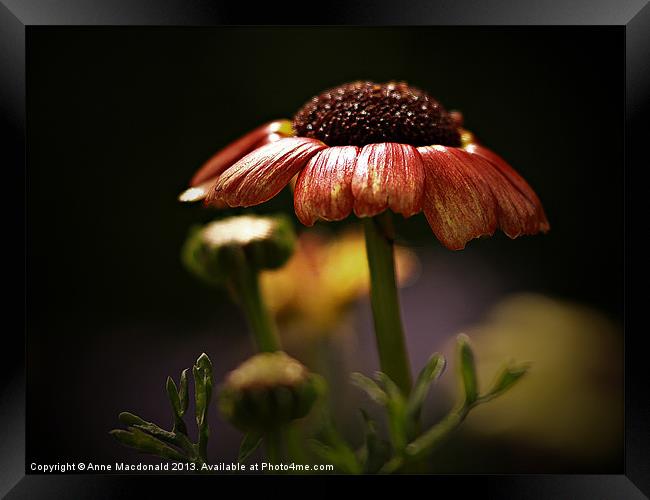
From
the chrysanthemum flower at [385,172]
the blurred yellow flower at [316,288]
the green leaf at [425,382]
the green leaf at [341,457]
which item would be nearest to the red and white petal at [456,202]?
the chrysanthemum flower at [385,172]

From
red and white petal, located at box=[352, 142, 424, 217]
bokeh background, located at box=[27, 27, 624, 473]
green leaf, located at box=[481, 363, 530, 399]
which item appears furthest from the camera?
bokeh background, located at box=[27, 27, 624, 473]

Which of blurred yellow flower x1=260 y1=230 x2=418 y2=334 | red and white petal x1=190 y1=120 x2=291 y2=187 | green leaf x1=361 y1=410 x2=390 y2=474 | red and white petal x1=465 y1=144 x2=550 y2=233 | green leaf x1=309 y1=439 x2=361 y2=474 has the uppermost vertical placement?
red and white petal x1=190 y1=120 x2=291 y2=187

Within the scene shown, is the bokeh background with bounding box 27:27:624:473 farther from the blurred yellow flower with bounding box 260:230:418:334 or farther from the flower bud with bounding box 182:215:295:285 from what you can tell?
the flower bud with bounding box 182:215:295:285

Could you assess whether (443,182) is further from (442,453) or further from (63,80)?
(63,80)

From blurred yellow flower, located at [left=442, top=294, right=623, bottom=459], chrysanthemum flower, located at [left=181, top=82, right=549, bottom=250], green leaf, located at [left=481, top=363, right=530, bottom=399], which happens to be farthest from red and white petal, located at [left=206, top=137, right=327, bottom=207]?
blurred yellow flower, located at [left=442, top=294, right=623, bottom=459]

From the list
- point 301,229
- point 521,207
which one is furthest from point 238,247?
point 301,229

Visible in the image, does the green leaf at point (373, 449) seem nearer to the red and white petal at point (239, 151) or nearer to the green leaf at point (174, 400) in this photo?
the green leaf at point (174, 400)

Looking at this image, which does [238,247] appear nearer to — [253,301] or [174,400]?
[253,301]
